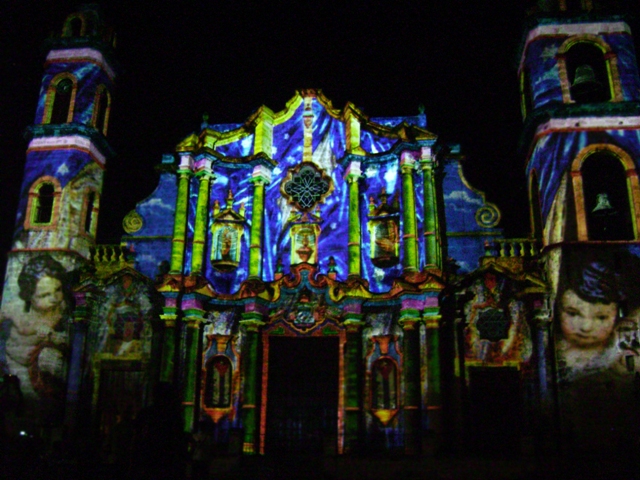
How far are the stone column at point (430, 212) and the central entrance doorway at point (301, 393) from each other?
376cm

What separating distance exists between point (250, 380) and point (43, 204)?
8959 millimetres

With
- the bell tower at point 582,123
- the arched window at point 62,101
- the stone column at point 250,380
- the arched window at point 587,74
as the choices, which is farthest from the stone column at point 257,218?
the arched window at point 587,74

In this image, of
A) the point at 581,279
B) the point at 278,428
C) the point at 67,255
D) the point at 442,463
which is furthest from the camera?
the point at 67,255

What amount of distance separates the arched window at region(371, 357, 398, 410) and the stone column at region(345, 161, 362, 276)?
2.72 meters

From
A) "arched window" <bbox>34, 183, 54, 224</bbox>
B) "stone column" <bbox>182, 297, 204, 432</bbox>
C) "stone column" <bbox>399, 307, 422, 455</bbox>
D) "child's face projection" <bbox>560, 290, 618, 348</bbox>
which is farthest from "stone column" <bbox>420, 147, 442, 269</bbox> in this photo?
"arched window" <bbox>34, 183, 54, 224</bbox>

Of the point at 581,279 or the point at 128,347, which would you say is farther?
the point at 128,347

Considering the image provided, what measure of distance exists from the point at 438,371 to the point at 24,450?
10.5 meters

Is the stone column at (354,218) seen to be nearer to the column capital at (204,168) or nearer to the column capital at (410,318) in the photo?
the column capital at (410,318)

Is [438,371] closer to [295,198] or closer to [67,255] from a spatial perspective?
[295,198]

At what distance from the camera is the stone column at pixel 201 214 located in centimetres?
2011

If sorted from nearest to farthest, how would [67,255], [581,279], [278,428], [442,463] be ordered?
[442,463]
[581,279]
[278,428]
[67,255]

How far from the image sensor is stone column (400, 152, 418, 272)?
1934cm

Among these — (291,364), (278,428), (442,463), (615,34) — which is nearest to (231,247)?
(291,364)

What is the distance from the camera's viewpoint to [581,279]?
1777 centimetres
